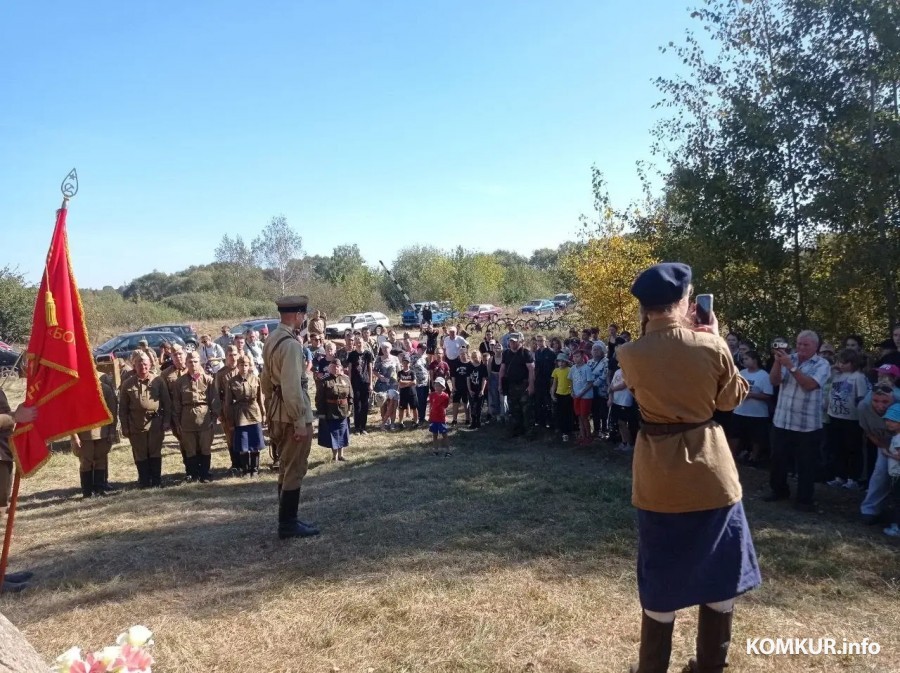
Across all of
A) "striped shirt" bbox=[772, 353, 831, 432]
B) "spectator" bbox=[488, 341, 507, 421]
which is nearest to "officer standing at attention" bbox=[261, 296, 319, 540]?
"striped shirt" bbox=[772, 353, 831, 432]

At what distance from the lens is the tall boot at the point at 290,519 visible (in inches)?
226

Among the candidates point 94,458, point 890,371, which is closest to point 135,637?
point 890,371

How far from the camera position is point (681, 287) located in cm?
287

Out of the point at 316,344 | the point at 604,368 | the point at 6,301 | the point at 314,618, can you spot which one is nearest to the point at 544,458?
the point at 604,368

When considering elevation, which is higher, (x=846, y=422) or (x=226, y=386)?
(x=226, y=386)

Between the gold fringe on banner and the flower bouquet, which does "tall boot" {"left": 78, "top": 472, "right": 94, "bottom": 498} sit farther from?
the flower bouquet

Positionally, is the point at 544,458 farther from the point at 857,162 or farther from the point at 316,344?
the point at 857,162

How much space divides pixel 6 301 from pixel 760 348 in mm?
34072

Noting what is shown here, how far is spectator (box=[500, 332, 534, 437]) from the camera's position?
11.1 metres

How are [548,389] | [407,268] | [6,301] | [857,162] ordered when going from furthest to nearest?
[407,268] < [6,301] < [548,389] < [857,162]

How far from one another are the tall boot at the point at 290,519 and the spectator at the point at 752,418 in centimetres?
549

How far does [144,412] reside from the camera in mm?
8469

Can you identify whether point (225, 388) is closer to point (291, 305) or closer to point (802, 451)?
point (291, 305)

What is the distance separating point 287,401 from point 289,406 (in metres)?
0.05
